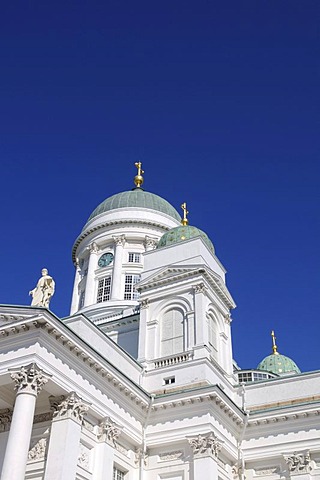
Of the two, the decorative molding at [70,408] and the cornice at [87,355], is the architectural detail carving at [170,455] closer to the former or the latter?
the cornice at [87,355]

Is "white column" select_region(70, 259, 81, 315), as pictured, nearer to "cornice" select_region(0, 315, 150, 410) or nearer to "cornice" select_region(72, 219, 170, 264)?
"cornice" select_region(72, 219, 170, 264)

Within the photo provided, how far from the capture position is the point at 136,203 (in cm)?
4559

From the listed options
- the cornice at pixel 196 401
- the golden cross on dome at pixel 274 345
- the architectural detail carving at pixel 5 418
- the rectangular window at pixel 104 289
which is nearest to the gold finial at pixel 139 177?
the rectangular window at pixel 104 289

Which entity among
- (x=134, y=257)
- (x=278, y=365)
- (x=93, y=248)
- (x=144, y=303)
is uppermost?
(x=93, y=248)

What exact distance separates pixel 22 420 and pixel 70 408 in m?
2.40

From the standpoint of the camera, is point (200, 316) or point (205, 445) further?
point (200, 316)

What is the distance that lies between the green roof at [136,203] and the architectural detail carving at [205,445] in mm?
22830

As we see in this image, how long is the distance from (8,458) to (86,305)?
73.0 ft

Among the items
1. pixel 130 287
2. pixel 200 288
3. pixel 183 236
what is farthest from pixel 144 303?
pixel 130 287

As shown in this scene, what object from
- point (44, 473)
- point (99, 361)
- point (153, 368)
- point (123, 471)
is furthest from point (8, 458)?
point (153, 368)

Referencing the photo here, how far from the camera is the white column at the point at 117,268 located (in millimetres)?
40606

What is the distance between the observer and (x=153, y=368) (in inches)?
1143

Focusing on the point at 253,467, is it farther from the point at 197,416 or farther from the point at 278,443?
Result: the point at 197,416

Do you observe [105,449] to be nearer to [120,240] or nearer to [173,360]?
[173,360]
